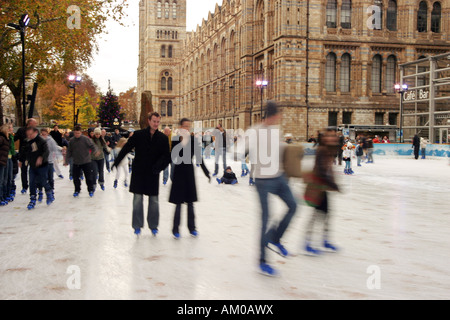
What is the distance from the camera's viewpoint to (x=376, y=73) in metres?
41.0

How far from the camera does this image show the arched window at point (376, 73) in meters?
40.9

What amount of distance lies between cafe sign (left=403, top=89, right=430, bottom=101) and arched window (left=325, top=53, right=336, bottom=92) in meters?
7.14

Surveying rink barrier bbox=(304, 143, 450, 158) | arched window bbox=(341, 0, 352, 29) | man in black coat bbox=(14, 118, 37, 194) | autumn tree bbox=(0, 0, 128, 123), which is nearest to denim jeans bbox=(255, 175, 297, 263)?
man in black coat bbox=(14, 118, 37, 194)

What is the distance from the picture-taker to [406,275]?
495 centimetres

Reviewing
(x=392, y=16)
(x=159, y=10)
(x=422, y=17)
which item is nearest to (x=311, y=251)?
(x=392, y=16)

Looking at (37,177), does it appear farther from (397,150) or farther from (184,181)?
(397,150)

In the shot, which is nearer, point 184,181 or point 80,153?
point 184,181

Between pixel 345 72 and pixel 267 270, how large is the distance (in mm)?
37657

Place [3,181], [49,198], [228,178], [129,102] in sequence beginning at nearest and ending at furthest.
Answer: [3,181], [49,198], [228,178], [129,102]

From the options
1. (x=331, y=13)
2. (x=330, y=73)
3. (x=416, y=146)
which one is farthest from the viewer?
(x=330, y=73)

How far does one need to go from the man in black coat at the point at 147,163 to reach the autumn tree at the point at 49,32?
15308 mm

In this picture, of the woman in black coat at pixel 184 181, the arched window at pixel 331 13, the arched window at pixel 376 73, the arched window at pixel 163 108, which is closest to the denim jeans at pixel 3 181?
the woman in black coat at pixel 184 181

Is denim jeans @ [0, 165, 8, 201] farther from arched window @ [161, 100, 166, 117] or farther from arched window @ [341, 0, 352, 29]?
arched window @ [161, 100, 166, 117]

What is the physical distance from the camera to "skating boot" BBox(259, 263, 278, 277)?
16.3 feet
